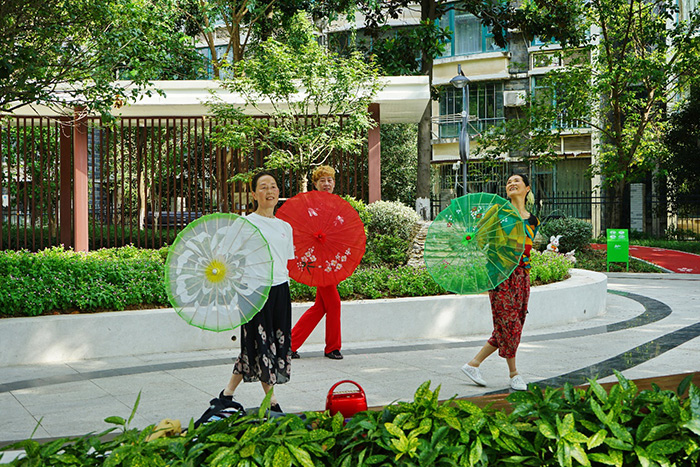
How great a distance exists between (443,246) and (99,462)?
3.44 m

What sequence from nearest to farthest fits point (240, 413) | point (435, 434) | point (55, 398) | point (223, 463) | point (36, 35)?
point (223, 463), point (435, 434), point (240, 413), point (55, 398), point (36, 35)

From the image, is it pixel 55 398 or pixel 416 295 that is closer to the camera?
pixel 55 398

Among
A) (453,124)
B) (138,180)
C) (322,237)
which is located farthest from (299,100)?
(453,124)

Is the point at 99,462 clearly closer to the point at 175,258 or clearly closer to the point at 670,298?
the point at 175,258

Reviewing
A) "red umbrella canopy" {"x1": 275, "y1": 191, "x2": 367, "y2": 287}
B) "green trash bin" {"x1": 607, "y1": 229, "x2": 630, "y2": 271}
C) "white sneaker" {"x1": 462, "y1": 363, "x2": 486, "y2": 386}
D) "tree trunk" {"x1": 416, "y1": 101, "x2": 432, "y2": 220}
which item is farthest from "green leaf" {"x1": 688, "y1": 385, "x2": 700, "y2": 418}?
"green trash bin" {"x1": 607, "y1": 229, "x2": 630, "y2": 271}

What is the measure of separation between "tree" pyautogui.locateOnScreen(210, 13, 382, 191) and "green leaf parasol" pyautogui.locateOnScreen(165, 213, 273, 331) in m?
7.47

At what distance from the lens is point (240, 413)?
264cm

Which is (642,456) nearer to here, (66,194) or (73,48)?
(73,48)

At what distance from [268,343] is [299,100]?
8.50 metres

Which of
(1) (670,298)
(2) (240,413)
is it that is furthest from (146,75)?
(1) (670,298)

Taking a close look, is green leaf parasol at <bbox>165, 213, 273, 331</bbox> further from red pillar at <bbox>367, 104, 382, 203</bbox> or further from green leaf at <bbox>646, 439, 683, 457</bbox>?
red pillar at <bbox>367, 104, 382, 203</bbox>

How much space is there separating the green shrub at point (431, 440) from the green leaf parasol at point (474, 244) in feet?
8.81

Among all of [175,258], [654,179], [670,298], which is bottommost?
[670,298]

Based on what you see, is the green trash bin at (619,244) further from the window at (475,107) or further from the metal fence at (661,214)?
the window at (475,107)
